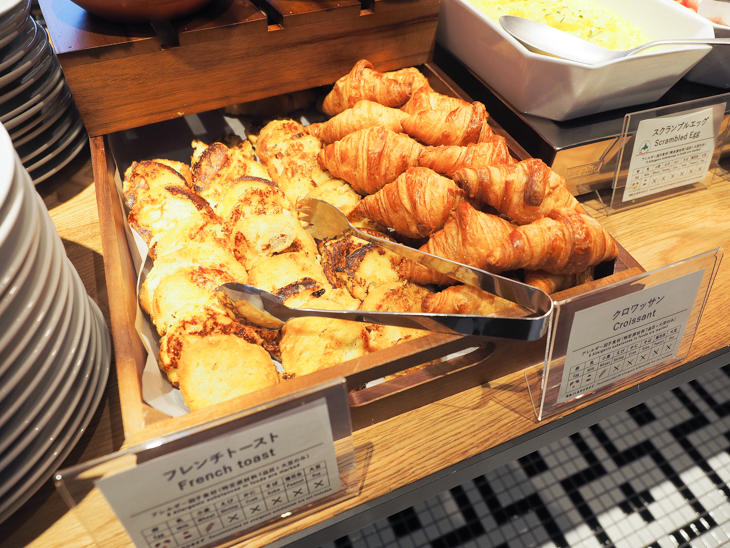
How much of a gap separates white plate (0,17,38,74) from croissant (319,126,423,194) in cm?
75

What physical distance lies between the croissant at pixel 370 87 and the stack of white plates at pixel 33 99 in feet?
2.43

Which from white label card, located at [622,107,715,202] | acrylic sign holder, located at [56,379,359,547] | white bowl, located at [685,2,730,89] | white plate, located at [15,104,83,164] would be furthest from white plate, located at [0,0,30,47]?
white bowl, located at [685,2,730,89]

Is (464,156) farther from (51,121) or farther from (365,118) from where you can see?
(51,121)

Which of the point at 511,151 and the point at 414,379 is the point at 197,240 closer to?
the point at 414,379

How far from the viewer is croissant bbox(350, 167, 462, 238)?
114 centimetres

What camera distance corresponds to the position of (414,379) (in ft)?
3.28

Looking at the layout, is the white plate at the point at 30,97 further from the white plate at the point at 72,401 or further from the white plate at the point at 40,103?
the white plate at the point at 72,401

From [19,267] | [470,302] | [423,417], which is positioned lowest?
[423,417]

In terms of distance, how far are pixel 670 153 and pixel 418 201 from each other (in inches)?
29.7

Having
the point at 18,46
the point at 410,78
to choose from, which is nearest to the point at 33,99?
the point at 18,46

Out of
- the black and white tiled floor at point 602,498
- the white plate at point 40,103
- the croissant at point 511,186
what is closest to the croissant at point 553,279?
the croissant at point 511,186

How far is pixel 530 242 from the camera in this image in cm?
103

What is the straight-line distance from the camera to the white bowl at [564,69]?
4.53ft

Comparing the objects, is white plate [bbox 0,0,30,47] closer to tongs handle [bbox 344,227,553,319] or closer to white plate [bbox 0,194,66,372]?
white plate [bbox 0,194,66,372]
